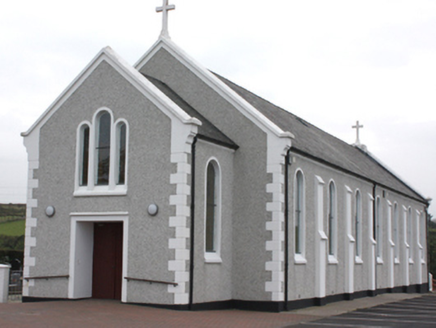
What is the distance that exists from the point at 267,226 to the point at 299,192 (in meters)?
2.73

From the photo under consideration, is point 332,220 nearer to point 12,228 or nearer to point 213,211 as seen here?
point 213,211

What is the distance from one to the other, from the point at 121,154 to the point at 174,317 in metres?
5.49

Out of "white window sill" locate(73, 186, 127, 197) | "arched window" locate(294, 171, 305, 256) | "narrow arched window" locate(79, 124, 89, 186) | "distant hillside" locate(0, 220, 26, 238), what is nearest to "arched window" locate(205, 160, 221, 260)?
"white window sill" locate(73, 186, 127, 197)

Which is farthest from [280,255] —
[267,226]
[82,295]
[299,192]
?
[82,295]

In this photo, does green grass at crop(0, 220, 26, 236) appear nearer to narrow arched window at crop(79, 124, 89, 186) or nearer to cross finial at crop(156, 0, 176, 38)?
cross finial at crop(156, 0, 176, 38)

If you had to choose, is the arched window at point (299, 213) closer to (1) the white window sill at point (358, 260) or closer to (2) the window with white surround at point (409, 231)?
(1) the white window sill at point (358, 260)

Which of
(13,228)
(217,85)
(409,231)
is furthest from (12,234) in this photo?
(217,85)

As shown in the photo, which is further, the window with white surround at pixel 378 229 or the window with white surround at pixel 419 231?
the window with white surround at pixel 419 231

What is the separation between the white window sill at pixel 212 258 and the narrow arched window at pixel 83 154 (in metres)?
4.26

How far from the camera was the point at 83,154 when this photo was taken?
66.1 ft

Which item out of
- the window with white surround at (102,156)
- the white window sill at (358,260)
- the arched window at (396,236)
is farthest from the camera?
the arched window at (396,236)

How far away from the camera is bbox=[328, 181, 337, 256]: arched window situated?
81.9ft

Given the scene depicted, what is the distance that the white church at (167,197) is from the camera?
18.3 m

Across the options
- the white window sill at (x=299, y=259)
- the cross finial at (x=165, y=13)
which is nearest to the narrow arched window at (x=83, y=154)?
the cross finial at (x=165, y=13)
